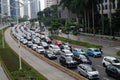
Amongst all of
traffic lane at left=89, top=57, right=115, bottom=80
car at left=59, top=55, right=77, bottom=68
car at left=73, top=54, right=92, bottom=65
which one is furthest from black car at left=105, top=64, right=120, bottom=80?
car at left=73, top=54, right=92, bottom=65

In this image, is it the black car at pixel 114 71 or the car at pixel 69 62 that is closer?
the black car at pixel 114 71

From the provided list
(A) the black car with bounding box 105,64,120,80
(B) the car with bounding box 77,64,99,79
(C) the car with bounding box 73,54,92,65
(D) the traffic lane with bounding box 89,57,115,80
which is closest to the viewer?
(A) the black car with bounding box 105,64,120,80

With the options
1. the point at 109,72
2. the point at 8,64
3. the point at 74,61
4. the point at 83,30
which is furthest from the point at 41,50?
the point at 83,30

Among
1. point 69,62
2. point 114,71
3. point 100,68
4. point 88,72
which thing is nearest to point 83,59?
point 69,62

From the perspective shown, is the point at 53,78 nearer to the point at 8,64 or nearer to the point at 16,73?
the point at 16,73

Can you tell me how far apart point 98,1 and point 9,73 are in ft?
179

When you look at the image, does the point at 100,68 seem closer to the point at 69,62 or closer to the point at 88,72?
the point at 69,62

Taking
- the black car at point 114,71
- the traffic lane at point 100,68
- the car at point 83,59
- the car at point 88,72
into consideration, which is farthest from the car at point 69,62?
the black car at point 114,71

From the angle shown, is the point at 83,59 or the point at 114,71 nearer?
the point at 114,71

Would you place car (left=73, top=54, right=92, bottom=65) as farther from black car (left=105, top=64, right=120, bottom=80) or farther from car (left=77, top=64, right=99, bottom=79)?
black car (left=105, top=64, right=120, bottom=80)

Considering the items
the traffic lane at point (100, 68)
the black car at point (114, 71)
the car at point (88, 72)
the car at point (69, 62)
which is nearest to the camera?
the black car at point (114, 71)

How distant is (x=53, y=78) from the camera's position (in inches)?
1594

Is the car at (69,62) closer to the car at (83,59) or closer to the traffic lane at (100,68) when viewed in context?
the car at (83,59)

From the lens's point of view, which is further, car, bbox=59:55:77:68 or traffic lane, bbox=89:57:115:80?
car, bbox=59:55:77:68
